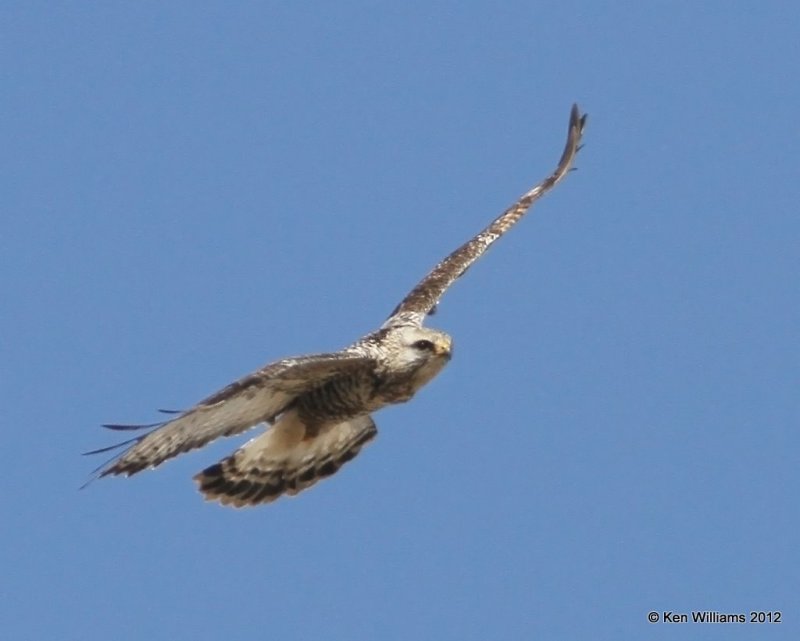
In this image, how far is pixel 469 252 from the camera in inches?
545

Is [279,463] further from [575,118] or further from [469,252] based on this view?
[575,118]

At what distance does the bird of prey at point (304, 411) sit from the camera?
423 inches

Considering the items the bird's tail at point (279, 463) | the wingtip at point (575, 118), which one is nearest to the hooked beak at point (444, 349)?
the bird's tail at point (279, 463)

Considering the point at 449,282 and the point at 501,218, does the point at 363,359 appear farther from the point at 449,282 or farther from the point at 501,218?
the point at 501,218

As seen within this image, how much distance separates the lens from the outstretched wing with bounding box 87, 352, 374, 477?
34.7ft

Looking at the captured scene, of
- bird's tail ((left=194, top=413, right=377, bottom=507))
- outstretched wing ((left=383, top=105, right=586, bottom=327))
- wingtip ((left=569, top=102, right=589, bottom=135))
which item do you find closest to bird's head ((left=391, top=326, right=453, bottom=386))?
outstretched wing ((left=383, top=105, right=586, bottom=327))

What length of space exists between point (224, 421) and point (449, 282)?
279 cm

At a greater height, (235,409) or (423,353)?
(423,353)

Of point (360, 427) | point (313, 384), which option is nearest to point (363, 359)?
point (313, 384)

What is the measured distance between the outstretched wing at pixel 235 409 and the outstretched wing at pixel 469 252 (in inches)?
40.8

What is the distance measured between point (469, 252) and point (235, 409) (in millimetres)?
3223

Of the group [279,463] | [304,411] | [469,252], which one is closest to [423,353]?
[304,411]

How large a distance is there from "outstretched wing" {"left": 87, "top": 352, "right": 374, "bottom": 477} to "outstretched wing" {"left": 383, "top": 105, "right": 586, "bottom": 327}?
1.04 metres

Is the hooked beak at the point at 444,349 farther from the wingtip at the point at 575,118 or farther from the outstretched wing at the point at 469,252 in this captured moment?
the wingtip at the point at 575,118
